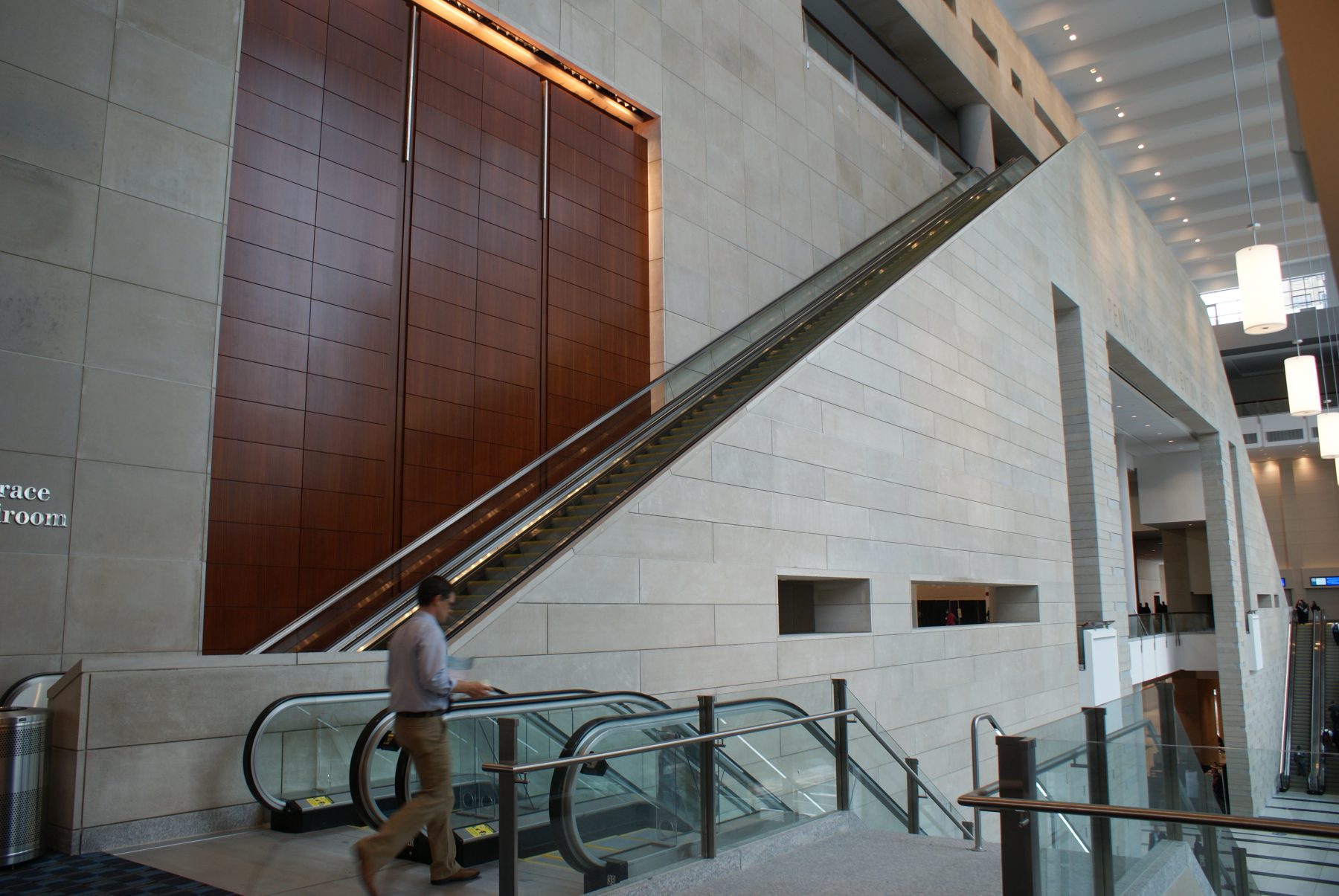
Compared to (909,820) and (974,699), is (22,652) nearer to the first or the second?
(909,820)

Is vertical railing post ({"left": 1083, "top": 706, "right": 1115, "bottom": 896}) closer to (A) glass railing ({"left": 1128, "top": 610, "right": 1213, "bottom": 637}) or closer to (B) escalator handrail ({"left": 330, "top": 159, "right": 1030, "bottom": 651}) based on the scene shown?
(B) escalator handrail ({"left": 330, "top": 159, "right": 1030, "bottom": 651})

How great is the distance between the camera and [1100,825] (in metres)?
3.90

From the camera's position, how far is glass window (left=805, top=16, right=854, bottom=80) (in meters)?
18.0

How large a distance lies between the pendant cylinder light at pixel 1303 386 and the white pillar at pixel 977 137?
11.6 meters

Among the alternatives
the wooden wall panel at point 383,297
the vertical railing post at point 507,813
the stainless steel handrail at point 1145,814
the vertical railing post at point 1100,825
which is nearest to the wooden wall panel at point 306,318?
the wooden wall panel at point 383,297

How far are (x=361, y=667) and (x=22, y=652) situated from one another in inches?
90.1

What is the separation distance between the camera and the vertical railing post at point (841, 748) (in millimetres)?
6430

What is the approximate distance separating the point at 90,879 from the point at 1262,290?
37.8 ft

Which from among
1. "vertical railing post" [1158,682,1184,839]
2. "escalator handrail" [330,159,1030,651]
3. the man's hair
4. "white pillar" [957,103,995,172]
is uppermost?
"white pillar" [957,103,995,172]

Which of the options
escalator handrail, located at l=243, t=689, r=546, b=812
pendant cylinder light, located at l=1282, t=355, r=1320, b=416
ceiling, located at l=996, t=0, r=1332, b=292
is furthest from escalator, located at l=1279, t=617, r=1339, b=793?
escalator handrail, located at l=243, t=689, r=546, b=812

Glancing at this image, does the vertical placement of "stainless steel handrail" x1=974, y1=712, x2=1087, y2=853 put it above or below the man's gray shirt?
below

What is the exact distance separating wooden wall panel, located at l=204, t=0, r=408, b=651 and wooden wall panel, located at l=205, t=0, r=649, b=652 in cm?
2

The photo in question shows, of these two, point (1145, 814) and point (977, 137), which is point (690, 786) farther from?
point (977, 137)

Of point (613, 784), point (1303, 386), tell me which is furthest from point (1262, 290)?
point (613, 784)
